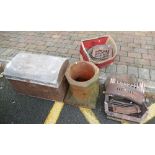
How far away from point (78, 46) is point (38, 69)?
1820 mm

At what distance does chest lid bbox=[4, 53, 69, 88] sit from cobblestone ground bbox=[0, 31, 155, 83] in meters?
1.16

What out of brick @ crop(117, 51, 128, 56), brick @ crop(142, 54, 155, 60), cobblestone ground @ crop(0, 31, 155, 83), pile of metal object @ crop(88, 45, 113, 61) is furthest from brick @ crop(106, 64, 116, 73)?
brick @ crop(142, 54, 155, 60)

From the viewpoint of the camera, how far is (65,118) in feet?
11.1

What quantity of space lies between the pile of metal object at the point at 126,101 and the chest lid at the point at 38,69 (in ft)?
3.03

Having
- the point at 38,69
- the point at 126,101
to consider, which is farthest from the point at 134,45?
the point at 38,69

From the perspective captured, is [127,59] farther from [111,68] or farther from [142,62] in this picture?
[111,68]

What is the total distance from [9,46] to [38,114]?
2.34 m

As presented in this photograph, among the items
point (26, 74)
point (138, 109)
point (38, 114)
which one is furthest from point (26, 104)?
point (138, 109)

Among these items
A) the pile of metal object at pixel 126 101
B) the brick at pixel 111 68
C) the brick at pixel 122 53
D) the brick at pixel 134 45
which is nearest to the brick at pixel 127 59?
the brick at pixel 122 53

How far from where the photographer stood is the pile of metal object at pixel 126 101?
124 inches

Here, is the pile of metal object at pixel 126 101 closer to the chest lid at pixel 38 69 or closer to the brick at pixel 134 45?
the chest lid at pixel 38 69

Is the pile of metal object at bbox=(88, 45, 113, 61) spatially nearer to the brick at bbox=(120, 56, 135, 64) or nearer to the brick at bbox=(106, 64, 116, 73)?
the brick at bbox=(106, 64, 116, 73)

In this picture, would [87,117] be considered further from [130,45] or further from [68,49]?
[130,45]

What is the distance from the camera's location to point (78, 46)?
15.5ft
